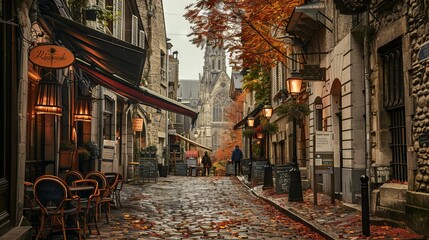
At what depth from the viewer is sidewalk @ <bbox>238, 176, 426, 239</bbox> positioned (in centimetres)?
887

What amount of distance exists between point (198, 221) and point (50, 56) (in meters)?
4.53

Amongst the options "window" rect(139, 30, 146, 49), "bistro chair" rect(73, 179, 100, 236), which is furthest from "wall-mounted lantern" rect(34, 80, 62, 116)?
"window" rect(139, 30, 146, 49)

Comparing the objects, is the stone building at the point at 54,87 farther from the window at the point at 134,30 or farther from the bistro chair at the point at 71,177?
the window at the point at 134,30

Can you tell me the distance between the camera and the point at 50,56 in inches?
392

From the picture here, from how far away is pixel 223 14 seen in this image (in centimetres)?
1927

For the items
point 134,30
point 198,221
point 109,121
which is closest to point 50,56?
point 198,221

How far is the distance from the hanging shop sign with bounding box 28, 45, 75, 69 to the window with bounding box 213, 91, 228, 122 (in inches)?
4046

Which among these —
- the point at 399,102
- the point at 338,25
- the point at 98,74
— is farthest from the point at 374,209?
the point at 98,74

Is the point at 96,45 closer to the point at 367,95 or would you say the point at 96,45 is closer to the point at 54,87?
the point at 54,87

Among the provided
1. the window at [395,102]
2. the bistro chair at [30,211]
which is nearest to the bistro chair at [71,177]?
the bistro chair at [30,211]

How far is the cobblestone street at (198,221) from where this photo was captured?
9927mm

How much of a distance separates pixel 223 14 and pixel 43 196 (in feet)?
40.1

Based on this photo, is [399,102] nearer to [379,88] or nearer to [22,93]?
[379,88]

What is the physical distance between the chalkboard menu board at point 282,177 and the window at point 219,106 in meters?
95.0
